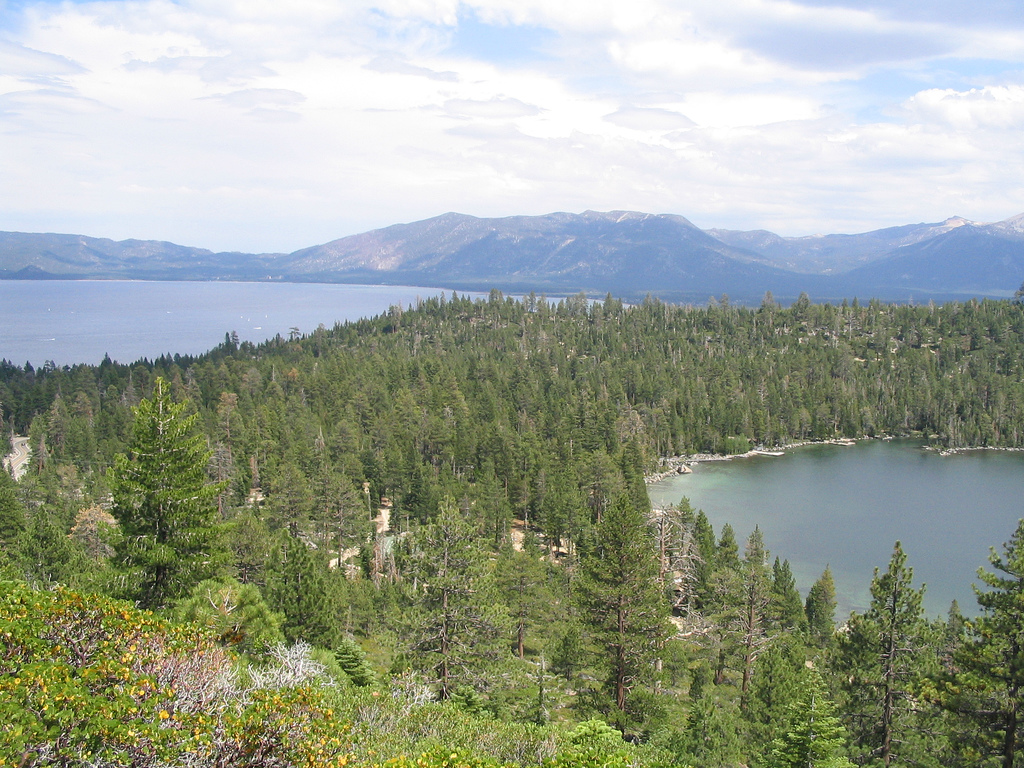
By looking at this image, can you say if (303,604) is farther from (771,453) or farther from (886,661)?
(771,453)

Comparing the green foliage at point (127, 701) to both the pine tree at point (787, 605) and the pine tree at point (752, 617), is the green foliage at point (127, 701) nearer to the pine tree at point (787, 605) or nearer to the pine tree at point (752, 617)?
the pine tree at point (752, 617)

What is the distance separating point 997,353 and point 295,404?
4795 inches

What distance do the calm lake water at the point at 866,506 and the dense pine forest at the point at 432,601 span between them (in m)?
5.83

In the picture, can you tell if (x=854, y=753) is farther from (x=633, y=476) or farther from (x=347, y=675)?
(x=633, y=476)

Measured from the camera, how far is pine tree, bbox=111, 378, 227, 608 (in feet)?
59.8

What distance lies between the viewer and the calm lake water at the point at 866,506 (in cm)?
5653

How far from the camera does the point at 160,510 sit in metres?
18.5

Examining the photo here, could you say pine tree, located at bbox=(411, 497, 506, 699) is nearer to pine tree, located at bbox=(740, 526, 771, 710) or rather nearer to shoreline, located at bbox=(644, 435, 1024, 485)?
pine tree, located at bbox=(740, 526, 771, 710)

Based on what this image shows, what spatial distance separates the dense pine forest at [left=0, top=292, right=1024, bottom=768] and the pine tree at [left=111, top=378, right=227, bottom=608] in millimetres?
80

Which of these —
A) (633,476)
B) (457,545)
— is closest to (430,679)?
(457,545)

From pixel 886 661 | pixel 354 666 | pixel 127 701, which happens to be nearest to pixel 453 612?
pixel 354 666

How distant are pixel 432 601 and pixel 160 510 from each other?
25.5ft

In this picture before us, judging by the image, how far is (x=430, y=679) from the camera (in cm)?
1925

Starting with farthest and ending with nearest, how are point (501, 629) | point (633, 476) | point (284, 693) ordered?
point (633, 476)
point (501, 629)
point (284, 693)
